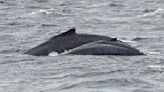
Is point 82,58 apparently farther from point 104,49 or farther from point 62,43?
point 62,43

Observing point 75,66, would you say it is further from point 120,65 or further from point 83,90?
point 83,90

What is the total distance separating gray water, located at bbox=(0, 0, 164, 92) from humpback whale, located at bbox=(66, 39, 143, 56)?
2.22ft

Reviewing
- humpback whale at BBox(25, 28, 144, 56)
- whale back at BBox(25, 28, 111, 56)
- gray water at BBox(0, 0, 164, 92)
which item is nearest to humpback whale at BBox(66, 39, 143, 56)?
humpback whale at BBox(25, 28, 144, 56)

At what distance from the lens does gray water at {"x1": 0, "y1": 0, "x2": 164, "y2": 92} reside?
19266 mm

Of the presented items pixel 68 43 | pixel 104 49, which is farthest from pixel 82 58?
pixel 68 43

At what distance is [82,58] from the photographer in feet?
80.4

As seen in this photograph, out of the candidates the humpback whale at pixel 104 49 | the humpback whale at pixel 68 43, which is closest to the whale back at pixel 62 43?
the humpback whale at pixel 68 43

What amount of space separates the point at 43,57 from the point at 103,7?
31980 millimetres

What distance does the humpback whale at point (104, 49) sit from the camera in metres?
25.6

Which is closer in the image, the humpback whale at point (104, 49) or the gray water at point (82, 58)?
the gray water at point (82, 58)

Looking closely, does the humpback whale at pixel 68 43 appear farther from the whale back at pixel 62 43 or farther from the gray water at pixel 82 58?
the gray water at pixel 82 58

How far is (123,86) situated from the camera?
18984mm

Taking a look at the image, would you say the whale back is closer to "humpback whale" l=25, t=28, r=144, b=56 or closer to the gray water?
"humpback whale" l=25, t=28, r=144, b=56

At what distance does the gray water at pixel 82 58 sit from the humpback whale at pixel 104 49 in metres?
0.68
